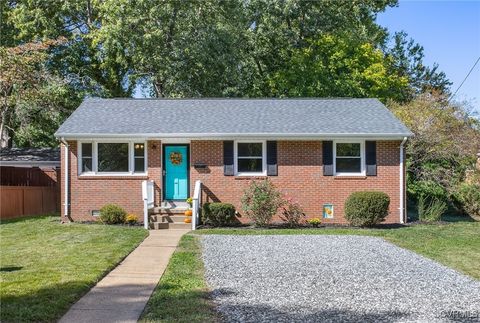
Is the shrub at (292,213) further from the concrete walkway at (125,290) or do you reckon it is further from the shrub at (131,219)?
the concrete walkway at (125,290)

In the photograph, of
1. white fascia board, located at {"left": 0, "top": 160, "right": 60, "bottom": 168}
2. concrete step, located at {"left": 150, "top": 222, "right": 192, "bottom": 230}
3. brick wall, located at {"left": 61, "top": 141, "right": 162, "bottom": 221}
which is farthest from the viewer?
white fascia board, located at {"left": 0, "top": 160, "right": 60, "bottom": 168}

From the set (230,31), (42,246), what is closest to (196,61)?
(230,31)

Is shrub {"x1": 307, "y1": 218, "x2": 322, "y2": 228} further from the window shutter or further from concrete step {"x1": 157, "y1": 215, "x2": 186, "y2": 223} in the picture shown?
concrete step {"x1": 157, "y1": 215, "x2": 186, "y2": 223}

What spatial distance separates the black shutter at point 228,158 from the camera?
16.0m

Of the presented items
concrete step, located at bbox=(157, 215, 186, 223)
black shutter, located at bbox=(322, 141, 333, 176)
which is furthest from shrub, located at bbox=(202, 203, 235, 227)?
black shutter, located at bbox=(322, 141, 333, 176)

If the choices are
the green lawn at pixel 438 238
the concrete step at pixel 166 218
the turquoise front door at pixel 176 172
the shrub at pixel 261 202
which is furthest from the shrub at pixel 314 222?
the turquoise front door at pixel 176 172

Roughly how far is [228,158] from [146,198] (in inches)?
112

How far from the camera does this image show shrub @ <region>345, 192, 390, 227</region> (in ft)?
49.0

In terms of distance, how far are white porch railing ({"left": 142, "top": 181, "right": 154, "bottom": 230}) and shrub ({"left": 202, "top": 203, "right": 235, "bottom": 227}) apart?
170 cm

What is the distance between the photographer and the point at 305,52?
28250 millimetres

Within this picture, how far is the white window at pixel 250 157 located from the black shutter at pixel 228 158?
0.19m

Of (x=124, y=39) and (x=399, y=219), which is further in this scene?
(x=124, y=39)

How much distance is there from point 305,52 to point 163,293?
23.2 meters

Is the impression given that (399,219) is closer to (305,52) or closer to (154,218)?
(154,218)
